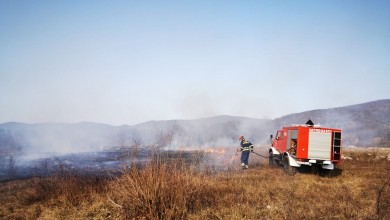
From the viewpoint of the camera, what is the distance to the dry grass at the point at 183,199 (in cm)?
556

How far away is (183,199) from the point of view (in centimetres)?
582

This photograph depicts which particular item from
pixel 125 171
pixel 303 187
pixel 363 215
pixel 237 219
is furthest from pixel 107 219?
pixel 303 187

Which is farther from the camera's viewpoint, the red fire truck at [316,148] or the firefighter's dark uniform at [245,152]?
the firefighter's dark uniform at [245,152]

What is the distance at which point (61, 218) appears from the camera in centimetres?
679

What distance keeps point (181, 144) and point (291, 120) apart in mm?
93397

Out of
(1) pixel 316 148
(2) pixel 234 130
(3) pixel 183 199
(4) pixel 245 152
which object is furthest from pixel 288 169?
(2) pixel 234 130

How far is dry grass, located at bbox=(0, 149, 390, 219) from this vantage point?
5.56 m

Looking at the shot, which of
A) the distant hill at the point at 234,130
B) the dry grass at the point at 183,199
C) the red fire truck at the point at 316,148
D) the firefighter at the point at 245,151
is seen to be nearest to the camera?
the dry grass at the point at 183,199

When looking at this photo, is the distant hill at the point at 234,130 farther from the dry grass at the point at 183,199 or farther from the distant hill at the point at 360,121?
the dry grass at the point at 183,199

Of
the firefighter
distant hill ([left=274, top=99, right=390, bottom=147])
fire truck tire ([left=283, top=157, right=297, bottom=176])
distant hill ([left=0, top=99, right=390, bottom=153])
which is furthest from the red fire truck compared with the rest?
distant hill ([left=274, top=99, right=390, bottom=147])

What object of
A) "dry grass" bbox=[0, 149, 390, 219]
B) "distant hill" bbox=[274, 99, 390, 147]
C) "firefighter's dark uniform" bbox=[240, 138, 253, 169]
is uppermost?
"distant hill" bbox=[274, 99, 390, 147]

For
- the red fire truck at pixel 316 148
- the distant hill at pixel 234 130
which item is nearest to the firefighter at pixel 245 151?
the red fire truck at pixel 316 148

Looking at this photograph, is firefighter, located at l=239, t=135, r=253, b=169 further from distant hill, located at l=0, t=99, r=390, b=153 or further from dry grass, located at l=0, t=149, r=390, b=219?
distant hill, located at l=0, t=99, r=390, b=153

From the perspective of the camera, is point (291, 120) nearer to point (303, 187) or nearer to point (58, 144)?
point (58, 144)
